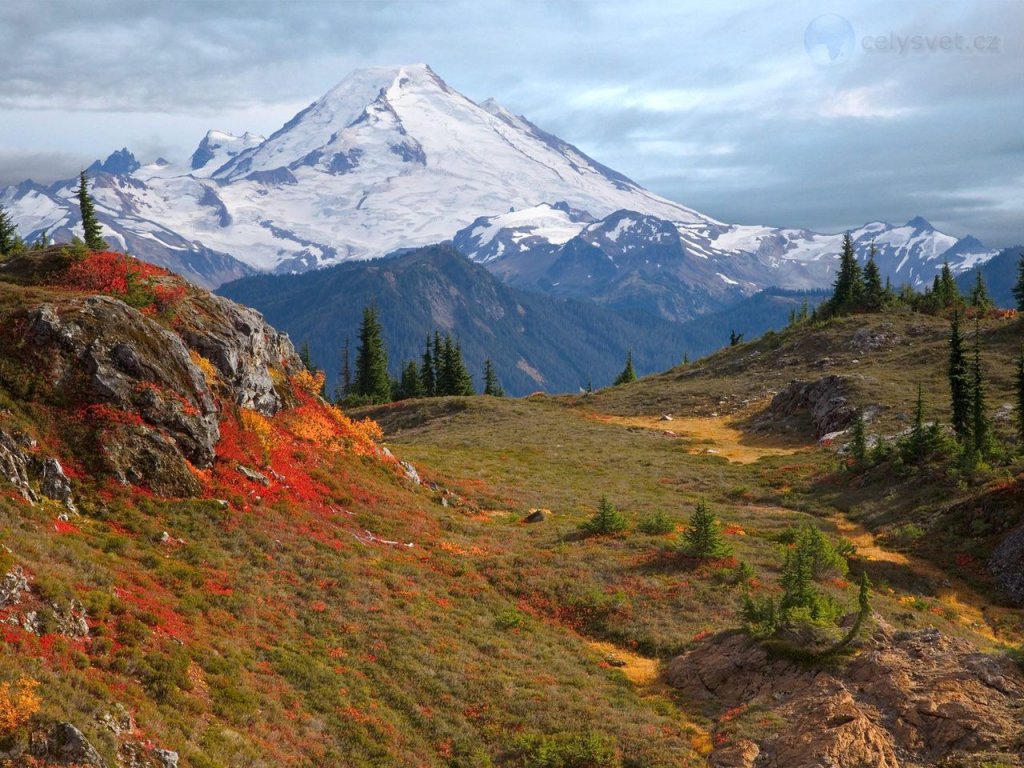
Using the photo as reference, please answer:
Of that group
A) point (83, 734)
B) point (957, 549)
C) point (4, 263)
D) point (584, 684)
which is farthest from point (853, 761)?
point (4, 263)

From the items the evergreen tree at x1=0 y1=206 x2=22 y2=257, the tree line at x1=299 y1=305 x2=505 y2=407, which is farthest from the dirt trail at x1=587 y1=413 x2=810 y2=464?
the evergreen tree at x1=0 y1=206 x2=22 y2=257

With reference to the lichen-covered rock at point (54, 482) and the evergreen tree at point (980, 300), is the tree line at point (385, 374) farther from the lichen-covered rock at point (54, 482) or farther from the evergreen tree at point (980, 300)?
the lichen-covered rock at point (54, 482)

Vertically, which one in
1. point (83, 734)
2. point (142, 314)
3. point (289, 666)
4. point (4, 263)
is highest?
point (4, 263)

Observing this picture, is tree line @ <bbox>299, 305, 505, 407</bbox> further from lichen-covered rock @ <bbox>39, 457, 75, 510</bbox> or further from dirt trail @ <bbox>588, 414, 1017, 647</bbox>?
lichen-covered rock @ <bbox>39, 457, 75, 510</bbox>

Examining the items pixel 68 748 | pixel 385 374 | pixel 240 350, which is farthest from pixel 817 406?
pixel 385 374

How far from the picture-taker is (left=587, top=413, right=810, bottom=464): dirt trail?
244 ft

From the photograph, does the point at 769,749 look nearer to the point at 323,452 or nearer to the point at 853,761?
the point at 853,761

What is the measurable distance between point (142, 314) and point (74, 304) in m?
3.00

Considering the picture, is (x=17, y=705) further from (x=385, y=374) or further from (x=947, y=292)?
(x=947, y=292)

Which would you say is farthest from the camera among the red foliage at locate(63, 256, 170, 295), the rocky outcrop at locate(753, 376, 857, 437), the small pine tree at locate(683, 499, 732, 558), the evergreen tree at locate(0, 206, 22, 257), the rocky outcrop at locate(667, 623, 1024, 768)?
the evergreen tree at locate(0, 206, 22, 257)

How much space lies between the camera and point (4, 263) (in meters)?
39.4

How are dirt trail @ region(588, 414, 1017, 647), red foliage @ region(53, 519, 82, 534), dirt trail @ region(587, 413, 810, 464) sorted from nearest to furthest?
red foliage @ region(53, 519, 82, 534) < dirt trail @ region(588, 414, 1017, 647) < dirt trail @ region(587, 413, 810, 464)

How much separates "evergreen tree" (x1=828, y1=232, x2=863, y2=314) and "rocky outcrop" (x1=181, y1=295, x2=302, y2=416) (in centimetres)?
10778

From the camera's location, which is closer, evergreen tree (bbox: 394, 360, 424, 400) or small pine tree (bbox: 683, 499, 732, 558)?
small pine tree (bbox: 683, 499, 732, 558)
